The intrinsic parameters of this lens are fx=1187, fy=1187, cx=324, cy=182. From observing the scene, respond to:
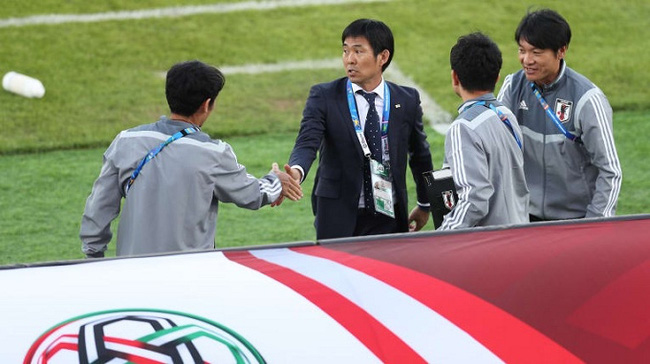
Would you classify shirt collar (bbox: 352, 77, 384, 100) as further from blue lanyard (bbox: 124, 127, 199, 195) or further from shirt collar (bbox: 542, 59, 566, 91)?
blue lanyard (bbox: 124, 127, 199, 195)

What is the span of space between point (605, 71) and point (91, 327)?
803 centimetres

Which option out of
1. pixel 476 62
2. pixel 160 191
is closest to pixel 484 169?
pixel 476 62

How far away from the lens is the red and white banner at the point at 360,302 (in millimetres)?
3277

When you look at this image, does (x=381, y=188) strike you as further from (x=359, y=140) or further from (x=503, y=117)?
(x=503, y=117)

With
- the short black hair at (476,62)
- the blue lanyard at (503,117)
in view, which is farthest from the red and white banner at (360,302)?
the short black hair at (476,62)

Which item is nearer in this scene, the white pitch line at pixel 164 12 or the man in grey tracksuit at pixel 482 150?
the man in grey tracksuit at pixel 482 150

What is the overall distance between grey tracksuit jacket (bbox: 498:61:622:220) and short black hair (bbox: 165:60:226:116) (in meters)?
1.38

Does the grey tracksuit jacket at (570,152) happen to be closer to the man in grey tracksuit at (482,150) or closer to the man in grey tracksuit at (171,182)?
the man in grey tracksuit at (482,150)

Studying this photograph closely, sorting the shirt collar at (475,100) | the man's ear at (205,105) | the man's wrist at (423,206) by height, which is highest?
the man's ear at (205,105)

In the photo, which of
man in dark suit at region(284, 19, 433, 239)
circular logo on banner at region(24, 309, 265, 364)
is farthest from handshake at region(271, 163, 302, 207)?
circular logo on banner at region(24, 309, 265, 364)

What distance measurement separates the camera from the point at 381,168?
4793mm

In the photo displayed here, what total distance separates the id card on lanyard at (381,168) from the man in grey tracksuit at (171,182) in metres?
0.72

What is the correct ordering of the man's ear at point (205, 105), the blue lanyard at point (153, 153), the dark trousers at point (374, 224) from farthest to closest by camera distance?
the dark trousers at point (374, 224)
the man's ear at point (205, 105)
the blue lanyard at point (153, 153)

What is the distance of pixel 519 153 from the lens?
4.37 metres
